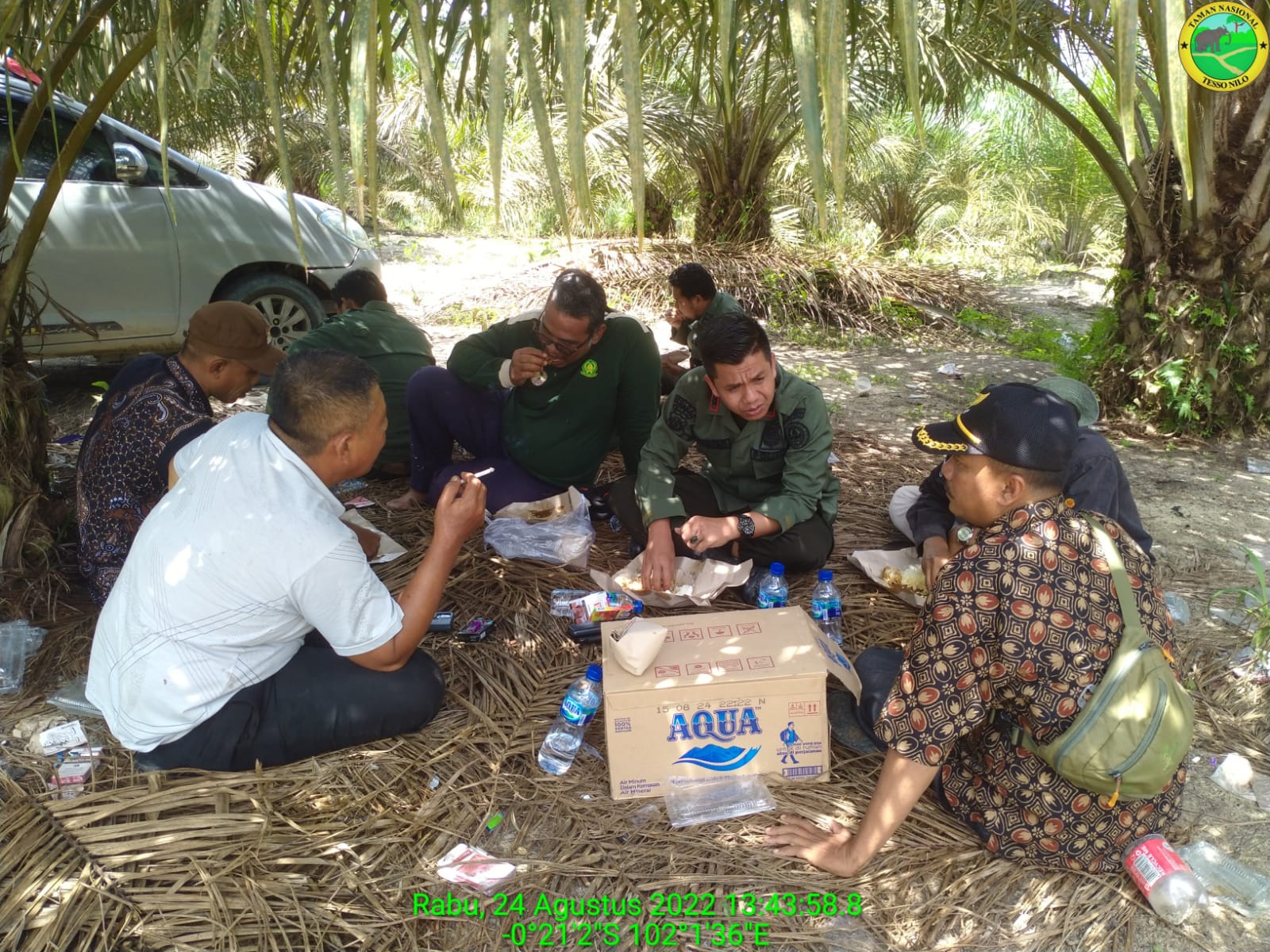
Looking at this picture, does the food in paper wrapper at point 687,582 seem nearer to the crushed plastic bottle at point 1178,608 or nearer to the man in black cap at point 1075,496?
the man in black cap at point 1075,496

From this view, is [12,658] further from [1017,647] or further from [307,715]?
[1017,647]

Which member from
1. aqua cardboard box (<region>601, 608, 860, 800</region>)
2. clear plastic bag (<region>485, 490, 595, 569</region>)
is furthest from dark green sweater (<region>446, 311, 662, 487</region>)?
aqua cardboard box (<region>601, 608, 860, 800</region>)

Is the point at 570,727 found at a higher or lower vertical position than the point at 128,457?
lower

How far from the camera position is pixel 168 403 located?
2.73 m

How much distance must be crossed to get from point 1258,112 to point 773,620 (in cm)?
431

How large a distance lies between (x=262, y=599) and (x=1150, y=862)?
7.09 ft

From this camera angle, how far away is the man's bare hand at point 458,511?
7.65ft

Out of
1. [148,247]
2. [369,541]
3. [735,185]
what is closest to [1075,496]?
[369,541]

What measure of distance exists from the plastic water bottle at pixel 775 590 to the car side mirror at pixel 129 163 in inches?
164

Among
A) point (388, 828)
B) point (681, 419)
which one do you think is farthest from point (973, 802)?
point (681, 419)

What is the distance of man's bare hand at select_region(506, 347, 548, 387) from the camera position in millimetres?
3596

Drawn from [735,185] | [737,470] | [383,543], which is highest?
[735,185]

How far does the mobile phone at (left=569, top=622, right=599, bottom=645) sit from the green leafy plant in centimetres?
216

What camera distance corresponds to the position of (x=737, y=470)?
3342 millimetres
